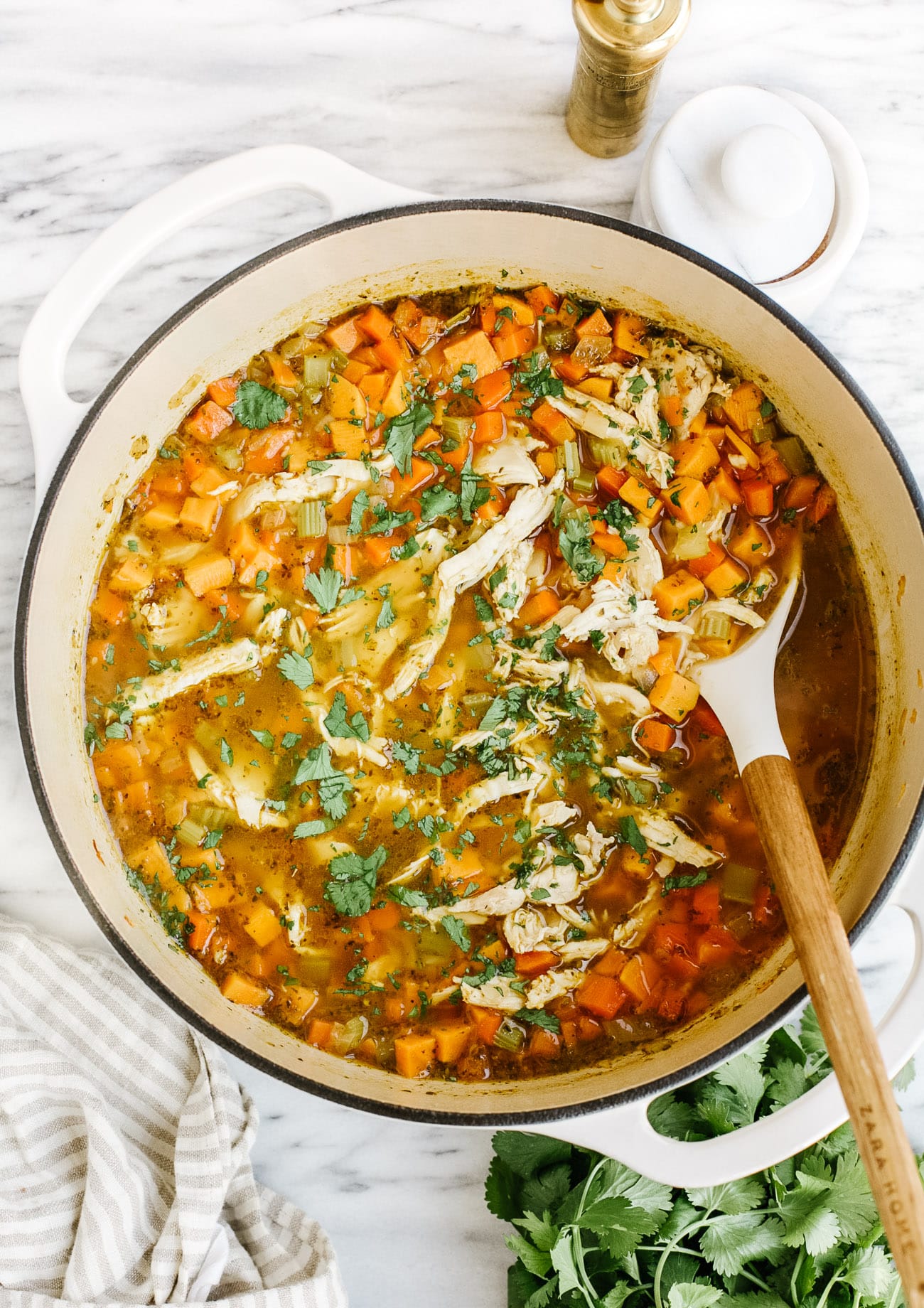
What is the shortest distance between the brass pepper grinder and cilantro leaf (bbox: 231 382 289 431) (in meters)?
1.03

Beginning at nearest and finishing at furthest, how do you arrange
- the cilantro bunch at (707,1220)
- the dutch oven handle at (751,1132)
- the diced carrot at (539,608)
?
the dutch oven handle at (751,1132), the cilantro bunch at (707,1220), the diced carrot at (539,608)

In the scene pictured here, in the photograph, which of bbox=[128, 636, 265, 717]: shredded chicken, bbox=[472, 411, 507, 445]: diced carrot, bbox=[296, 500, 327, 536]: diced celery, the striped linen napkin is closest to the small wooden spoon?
bbox=[472, 411, 507, 445]: diced carrot

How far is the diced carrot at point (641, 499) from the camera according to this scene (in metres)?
2.61

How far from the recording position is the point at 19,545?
2814 millimetres

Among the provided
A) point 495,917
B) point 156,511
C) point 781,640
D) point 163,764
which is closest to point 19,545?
point 156,511

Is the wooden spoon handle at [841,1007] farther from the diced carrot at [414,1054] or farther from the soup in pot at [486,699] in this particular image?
the diced carrot at [414,1054]

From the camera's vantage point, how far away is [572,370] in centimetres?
269

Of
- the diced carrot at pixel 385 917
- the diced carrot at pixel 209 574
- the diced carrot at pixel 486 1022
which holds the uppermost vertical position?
the diced carrot at pixel 209 574

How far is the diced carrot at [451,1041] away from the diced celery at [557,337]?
174 centimetres

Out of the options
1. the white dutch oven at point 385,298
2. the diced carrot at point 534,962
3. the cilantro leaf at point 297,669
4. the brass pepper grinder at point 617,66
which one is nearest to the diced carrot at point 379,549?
the cilantro leaf at point 297,669

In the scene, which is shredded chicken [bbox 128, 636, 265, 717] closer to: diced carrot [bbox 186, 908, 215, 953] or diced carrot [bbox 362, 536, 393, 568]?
diced carrot [bbox 362, 536, 393, 568]

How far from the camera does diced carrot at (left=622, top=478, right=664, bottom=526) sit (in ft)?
8.56

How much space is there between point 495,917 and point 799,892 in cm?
82

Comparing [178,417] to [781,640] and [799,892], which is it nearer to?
[781,640]
